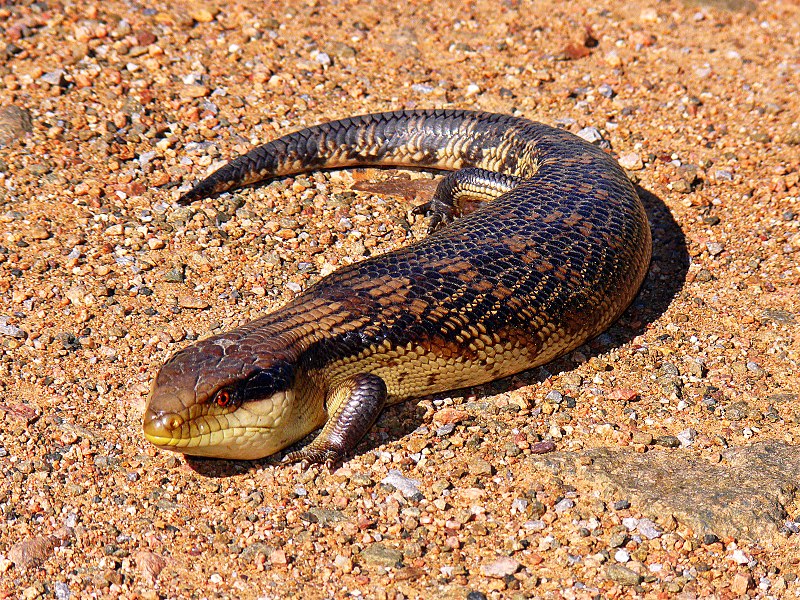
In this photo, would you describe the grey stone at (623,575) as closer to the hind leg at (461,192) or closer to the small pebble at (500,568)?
the small pebble at (500,568)

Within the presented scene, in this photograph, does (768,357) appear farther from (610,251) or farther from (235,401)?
(235,401)

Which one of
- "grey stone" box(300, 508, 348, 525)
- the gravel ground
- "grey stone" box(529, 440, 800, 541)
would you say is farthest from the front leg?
"grey stone" box(529, 440, 800, 541)

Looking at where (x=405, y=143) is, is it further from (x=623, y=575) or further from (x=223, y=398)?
(x=623, y=575)

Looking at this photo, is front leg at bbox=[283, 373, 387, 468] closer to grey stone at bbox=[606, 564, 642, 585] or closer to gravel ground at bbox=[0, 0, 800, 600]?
gravel ground at bbox=[0, 0, 800, 600]

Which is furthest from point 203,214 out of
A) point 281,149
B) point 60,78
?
point 60,78

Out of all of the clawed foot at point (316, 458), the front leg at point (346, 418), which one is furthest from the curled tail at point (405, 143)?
the clawed foot at point (316, 458)

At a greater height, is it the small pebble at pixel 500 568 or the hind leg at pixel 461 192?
the hind leg at pixel 461 192

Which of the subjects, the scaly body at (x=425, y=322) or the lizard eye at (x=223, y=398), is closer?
the lizard eye at (x=223, y=398)

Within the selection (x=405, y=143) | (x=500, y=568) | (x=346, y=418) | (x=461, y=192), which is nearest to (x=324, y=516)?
(x=346, y=418)
